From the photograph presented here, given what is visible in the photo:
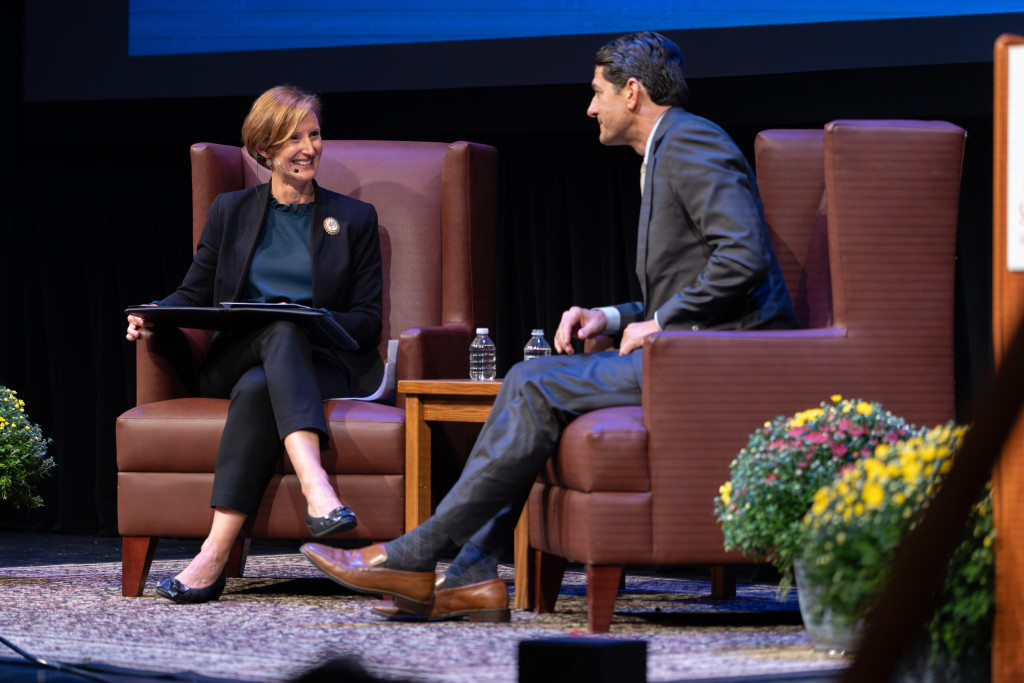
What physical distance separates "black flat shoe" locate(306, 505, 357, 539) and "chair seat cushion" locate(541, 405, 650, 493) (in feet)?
1.84

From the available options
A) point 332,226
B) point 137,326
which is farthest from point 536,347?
point 137,326

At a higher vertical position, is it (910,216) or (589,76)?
(589,76)

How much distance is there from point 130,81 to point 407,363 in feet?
6.26

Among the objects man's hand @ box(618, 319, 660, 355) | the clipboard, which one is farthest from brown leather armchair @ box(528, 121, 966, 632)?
the clipboard

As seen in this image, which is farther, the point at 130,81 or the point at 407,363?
the point at 130,81

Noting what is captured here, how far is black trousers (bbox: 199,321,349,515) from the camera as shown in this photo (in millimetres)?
2756

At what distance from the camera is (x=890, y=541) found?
169 cm

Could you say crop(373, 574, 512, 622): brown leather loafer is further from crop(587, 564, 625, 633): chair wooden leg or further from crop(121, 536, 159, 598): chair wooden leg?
crop(121, 536, 159, 598): chair wooden leg

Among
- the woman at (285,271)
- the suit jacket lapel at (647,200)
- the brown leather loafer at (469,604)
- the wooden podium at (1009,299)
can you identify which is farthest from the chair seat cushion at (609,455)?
the wooden podium at (1009,299)

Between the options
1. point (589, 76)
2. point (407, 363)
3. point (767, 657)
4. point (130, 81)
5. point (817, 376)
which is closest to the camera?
point (767, 657)

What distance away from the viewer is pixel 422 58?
4070mm

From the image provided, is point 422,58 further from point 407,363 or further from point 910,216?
point 910,216

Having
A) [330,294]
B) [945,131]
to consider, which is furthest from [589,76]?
[945,131]

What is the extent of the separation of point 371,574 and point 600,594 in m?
0.44
